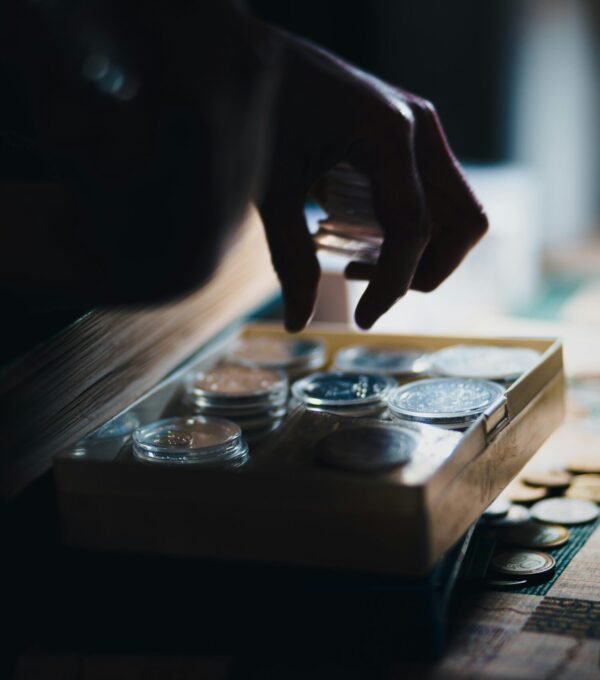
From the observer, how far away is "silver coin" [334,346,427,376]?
1209mm

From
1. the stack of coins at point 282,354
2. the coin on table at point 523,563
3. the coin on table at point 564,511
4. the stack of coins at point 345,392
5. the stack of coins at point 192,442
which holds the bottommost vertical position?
the coin on table at point 564,511

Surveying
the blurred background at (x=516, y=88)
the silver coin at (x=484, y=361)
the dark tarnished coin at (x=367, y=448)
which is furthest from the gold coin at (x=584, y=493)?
the blurred background at (x=516, y=88)

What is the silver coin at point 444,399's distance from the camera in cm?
99

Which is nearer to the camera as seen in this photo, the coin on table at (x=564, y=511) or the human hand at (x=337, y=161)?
the human hand at (x=337, y=161)

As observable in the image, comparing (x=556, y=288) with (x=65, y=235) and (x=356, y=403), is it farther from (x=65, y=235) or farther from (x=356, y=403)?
(x=65, y=235)

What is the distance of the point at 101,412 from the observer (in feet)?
3.52

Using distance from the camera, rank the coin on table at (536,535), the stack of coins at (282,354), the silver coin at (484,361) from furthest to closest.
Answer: the stack of coins at (282,354), the silver coin at (484,361), the coin on table at (536,535)

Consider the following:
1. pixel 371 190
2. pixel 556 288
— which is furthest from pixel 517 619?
pixel 556 288

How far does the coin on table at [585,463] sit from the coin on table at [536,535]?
0.58 ft

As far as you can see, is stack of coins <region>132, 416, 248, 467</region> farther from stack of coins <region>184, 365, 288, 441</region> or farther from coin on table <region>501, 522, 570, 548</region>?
coin on table <region>501, 522, 570, 548</region>

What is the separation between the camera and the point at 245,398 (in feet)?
3.57

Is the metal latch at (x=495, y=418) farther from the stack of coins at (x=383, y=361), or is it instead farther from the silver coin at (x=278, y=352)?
the silver coin at (x=278, y=352)

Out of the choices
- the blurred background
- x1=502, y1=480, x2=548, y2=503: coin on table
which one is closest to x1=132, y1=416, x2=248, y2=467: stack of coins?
x1=502, y1=480, x2=548, y2=503: coin on table

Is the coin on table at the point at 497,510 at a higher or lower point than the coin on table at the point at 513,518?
higher
